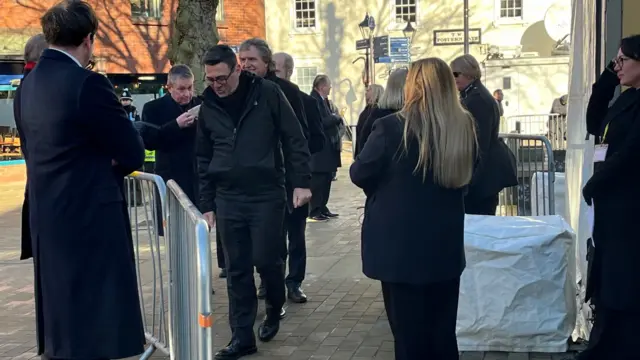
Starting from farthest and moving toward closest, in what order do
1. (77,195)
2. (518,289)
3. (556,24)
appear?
(556,24) → (518,289) → (77,195)

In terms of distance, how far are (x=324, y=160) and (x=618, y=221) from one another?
220 inches

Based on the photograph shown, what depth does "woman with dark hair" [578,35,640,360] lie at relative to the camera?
4086 mm

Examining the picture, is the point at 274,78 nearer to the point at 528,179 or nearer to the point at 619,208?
the point at 619,208

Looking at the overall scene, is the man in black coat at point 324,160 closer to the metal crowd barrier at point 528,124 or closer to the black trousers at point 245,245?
the black trousers at point 245,245

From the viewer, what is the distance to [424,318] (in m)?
3.96

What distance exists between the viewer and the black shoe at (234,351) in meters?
5.09

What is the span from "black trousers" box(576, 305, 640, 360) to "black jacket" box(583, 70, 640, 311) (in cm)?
13

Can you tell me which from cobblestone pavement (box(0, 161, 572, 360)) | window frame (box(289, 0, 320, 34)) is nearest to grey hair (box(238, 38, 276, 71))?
cobblestone pavement (box(0, 161, 572, 360))

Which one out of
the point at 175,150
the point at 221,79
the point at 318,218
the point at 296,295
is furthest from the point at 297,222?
the point at 318,218

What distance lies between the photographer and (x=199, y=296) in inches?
121

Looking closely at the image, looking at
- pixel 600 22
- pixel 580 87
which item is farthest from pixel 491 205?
pixel 600 22

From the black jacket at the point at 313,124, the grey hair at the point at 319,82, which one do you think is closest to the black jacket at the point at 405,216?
the black jacket at the point at 313,124

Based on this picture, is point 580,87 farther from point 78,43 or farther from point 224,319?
point 78,43

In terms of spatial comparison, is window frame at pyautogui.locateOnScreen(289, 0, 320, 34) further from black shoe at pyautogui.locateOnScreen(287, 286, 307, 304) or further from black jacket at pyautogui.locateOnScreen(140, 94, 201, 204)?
black shoe at pyautogui.locateOnScreen(287, 286, 307, 304)
